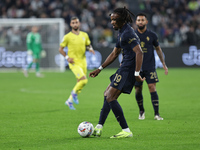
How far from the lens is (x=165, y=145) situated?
6.46 m

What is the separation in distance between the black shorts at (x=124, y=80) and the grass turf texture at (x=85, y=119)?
80cm

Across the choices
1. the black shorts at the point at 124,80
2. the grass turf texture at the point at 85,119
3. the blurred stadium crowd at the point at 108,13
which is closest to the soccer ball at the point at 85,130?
the grass turf texture at the point at 85,119

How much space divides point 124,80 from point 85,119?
2.67m

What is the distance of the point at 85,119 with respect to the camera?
9477 millimetres

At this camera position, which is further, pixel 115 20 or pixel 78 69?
pixel 78 69

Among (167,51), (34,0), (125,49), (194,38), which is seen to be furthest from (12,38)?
(125,49)

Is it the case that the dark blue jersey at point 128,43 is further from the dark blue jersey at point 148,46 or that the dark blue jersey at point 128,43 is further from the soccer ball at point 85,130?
the dark blue jersey at point 148,46

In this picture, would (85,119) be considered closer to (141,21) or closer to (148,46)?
(148,46)

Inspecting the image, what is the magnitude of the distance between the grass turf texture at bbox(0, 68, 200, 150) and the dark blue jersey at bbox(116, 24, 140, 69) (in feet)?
3.91

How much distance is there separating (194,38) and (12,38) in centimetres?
1094

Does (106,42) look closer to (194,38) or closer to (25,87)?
(194,38)

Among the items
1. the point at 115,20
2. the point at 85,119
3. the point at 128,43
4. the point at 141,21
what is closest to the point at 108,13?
the point at 141,21

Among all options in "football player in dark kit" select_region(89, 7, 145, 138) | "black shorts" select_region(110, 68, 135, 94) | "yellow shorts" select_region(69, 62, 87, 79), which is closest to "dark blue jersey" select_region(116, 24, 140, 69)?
"football player in dark kit" select_region(89, 7, 145, 138)

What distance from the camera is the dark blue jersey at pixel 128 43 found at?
6.91 m
